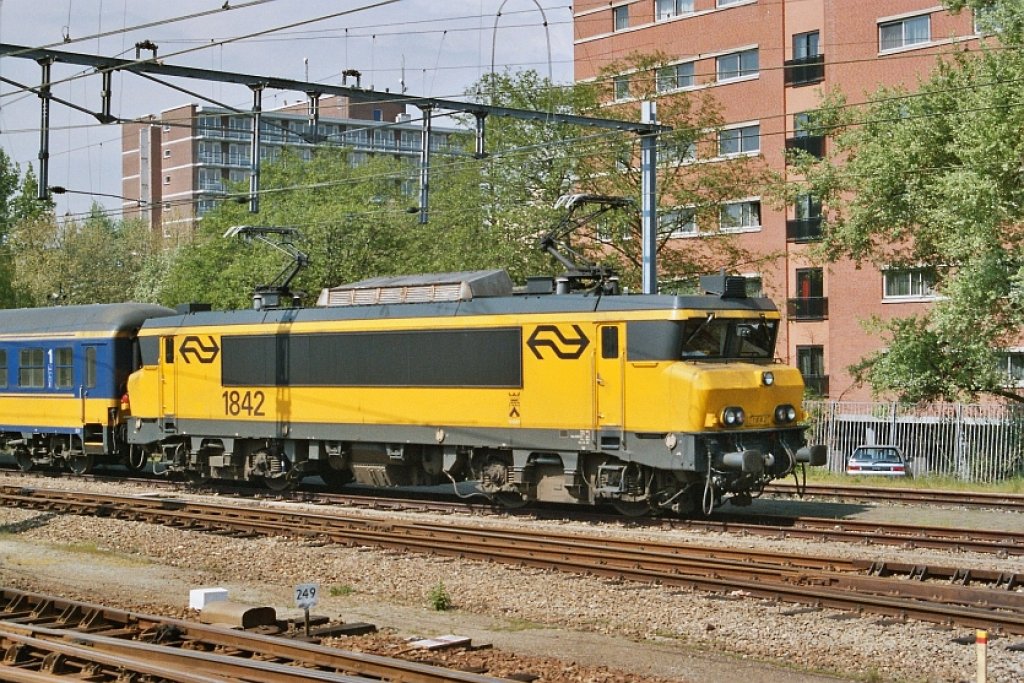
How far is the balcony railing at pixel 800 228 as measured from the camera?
47.5 m

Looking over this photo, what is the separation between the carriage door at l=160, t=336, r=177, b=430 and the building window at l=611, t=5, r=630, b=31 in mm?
32649

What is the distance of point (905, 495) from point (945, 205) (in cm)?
739

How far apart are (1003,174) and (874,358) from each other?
694cm

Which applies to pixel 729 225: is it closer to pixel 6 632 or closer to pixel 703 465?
pixel 703 465

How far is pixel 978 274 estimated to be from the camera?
89.5 feet

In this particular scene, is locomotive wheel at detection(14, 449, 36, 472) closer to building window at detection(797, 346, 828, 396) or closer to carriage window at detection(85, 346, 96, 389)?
carriage window at detection(85, 346, 96, 389)

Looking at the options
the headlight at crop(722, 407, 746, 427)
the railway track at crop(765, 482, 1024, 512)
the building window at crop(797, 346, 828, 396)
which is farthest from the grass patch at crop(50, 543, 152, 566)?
the building window at crop(797, 346, 828, 396)

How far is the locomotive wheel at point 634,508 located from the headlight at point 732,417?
2096mm

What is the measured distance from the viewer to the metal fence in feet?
103

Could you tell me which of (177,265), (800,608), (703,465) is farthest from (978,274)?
(177,265)

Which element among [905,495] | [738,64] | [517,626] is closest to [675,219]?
[738,64]

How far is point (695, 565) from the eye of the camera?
14.9 metres

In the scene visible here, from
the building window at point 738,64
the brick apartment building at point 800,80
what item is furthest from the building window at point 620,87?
the building window at point 738,64

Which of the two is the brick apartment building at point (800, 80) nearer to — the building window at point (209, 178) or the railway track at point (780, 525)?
the railway track at point (780, 525)
